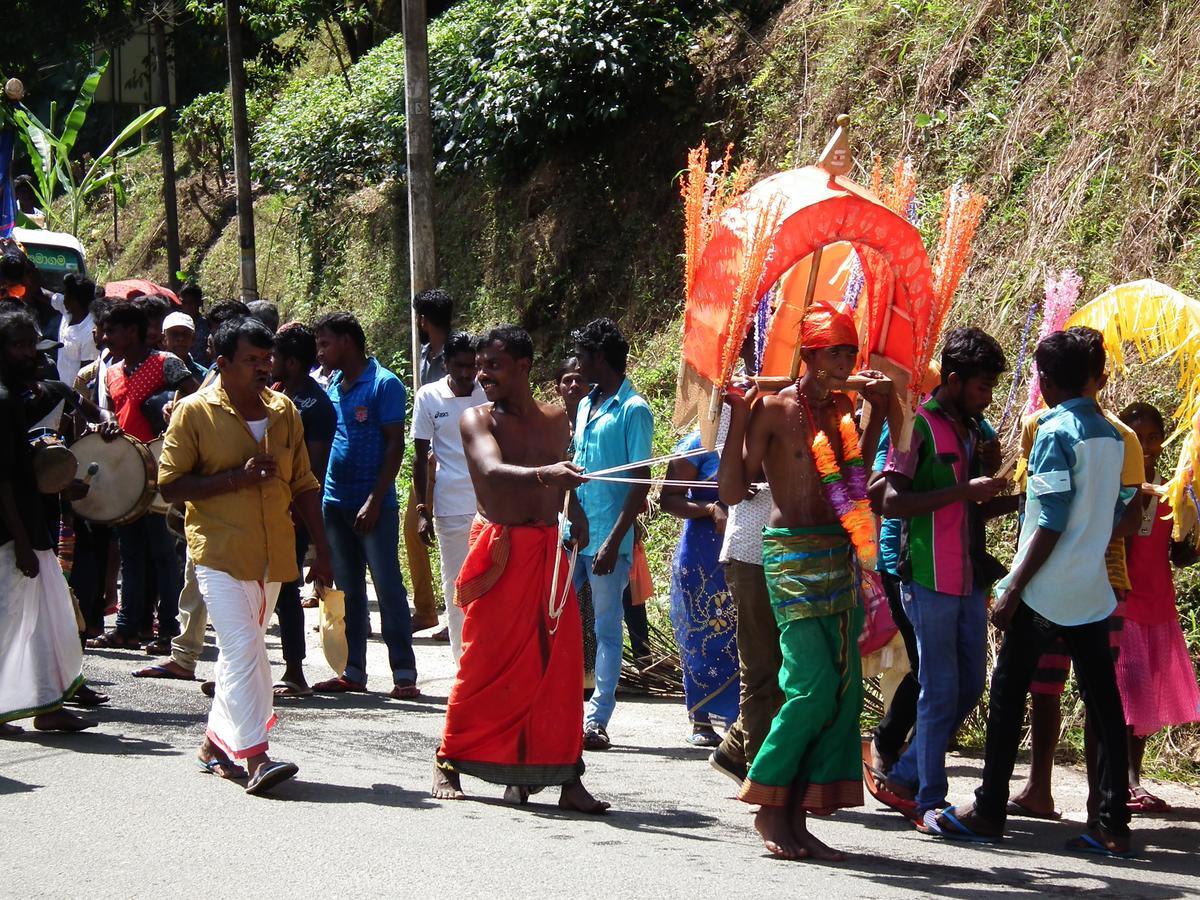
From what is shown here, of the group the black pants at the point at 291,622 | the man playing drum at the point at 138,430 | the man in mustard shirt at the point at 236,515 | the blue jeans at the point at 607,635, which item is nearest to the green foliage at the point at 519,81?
the man playing drum at the point at 138,430

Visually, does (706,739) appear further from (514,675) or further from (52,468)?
(52,468)

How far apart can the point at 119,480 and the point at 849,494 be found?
5342 millimetres

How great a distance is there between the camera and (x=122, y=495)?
9.24 m

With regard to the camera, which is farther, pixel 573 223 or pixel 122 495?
pixel 573 223

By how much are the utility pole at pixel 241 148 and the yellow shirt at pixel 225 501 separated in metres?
11.5

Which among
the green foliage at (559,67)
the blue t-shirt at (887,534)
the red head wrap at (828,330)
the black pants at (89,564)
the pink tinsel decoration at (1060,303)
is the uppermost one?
the green foliage at (559,67)

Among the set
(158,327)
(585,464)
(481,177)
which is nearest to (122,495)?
(158,327)

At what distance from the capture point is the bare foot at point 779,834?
17.9 ft

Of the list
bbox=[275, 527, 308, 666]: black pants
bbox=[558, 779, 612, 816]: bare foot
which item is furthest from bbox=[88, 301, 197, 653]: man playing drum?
bbox=[558, 779, 612, 816]: bare foot

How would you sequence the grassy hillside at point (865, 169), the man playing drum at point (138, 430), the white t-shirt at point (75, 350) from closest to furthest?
the man playing drum at point (138, 430)
the grassy hillside at point (865, 169)
the white t-shirt at point (75, 350)

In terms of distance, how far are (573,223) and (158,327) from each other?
5.60 m

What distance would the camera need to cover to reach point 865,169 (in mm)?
11812

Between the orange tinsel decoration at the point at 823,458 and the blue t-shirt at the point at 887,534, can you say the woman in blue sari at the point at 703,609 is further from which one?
the orange tinsel decoration at the point at 823,458

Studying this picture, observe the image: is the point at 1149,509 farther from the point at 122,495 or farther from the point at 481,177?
the point at 481,177
